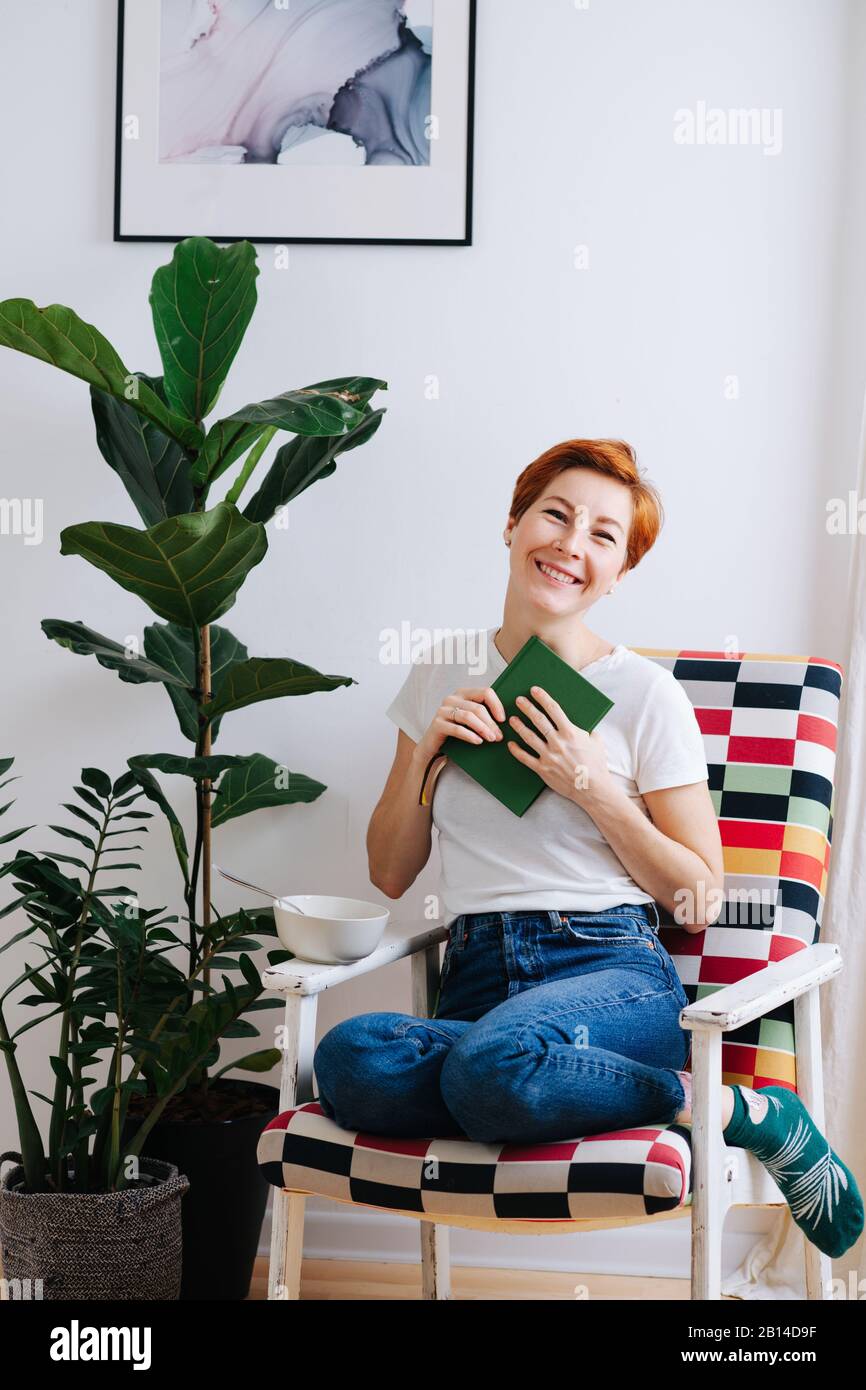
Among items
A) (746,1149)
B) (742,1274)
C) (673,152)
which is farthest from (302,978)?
(673,152)

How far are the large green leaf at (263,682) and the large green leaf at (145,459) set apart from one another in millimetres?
260

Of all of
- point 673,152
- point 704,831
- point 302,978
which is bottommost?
point 302,978

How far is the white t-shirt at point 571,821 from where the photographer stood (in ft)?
5.16

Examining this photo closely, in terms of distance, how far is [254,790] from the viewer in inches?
74.4

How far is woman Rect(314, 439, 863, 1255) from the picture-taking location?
1308 millimetres

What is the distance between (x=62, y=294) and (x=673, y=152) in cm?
102

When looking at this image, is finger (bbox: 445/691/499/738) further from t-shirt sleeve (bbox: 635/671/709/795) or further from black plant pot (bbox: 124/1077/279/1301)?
black plant pot (bbox: 124/1077/279/1301)

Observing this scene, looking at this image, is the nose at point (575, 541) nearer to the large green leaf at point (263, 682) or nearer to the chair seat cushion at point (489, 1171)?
the large green leaf at point (263, 682)

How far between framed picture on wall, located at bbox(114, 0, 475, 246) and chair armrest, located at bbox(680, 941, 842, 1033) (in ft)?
4.08

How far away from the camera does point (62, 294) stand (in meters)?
2.12

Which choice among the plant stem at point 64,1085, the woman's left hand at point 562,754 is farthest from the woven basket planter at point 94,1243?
the woman's left hand at point 562,754

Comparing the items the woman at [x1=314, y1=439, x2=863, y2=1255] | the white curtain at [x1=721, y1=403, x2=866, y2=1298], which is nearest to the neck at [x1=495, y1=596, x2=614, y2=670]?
the woman at [x1=314, y1=439, x2=863, y2=1255]

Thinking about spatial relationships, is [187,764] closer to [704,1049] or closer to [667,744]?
[667,744]

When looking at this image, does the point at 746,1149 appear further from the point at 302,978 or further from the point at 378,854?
the point at 378,854
